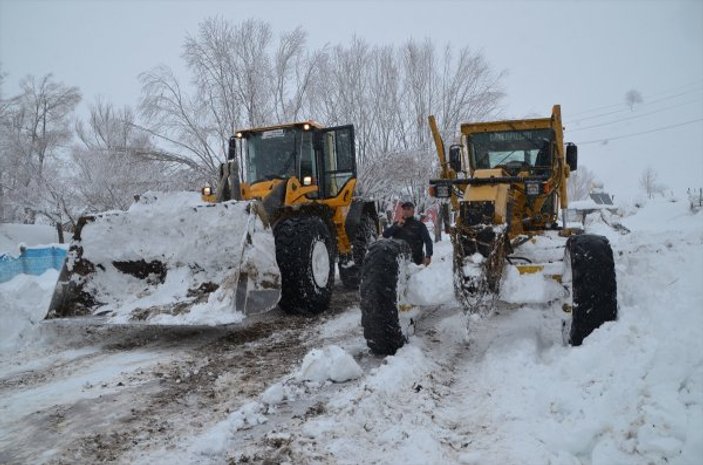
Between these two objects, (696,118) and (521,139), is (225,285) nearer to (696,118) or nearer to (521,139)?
(521,139)

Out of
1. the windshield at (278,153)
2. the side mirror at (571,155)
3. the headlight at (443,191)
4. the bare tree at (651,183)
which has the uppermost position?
the bare tree at (651,183)

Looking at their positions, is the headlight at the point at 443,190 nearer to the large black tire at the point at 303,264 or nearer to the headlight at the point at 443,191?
the headlight at the point at 443,191

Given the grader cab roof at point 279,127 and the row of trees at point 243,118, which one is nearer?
the grader cab roof at point 279,127

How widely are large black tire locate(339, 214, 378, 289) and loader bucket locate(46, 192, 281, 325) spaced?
3.30 m

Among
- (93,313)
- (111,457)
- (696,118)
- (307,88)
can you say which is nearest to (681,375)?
(111,457)

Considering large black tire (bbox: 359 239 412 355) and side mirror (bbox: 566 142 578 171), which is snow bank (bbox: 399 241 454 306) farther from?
side mirror (bbox: 566 142 578 171)

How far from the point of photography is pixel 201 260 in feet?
18.7

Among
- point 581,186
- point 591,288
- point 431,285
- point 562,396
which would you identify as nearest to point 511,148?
point 431,285

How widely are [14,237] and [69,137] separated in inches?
299

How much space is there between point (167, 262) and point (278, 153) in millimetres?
2638

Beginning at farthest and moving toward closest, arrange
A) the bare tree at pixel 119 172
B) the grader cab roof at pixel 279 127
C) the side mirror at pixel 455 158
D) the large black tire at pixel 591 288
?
the bare tree at pixel 119 172, the grader cab roof at pixel 279 127, the side mirror at pixel 455 158, the large black tire at pixel 591 288

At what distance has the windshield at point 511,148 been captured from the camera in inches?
255

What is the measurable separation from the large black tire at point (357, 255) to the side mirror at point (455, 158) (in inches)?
101

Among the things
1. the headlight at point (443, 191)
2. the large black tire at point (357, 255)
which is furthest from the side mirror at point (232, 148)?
Answer: the headlight at point (443, 191)
